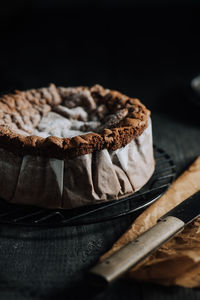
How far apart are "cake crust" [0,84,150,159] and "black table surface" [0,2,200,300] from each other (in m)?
0.29

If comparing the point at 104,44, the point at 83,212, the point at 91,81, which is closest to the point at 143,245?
the point at 83,212

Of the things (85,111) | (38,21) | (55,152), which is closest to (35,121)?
(85,111)

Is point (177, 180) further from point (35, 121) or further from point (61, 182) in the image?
point (35, 121)

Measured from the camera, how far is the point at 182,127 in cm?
236

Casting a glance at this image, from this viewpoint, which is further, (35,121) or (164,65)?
(164,65)

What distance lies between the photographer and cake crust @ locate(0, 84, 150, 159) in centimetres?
146

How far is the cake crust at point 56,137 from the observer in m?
1.46

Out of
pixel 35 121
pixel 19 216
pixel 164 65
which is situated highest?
pixel 164 65

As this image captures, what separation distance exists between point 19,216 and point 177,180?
68 centimetres

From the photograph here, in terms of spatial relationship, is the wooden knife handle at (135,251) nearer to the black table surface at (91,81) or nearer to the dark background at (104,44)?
the black table surface at (91,81)

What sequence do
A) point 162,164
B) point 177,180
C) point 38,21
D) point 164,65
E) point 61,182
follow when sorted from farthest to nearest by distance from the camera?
point 38,21 < point 164,65 < point 162,164 < point 177,180 < point 61,182

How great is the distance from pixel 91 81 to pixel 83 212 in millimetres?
1640

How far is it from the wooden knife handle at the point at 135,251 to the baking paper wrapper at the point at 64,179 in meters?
0.27

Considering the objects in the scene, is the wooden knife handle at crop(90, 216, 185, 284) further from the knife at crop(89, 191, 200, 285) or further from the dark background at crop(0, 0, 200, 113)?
the dark background at crop(0, 0, 200, 113)
